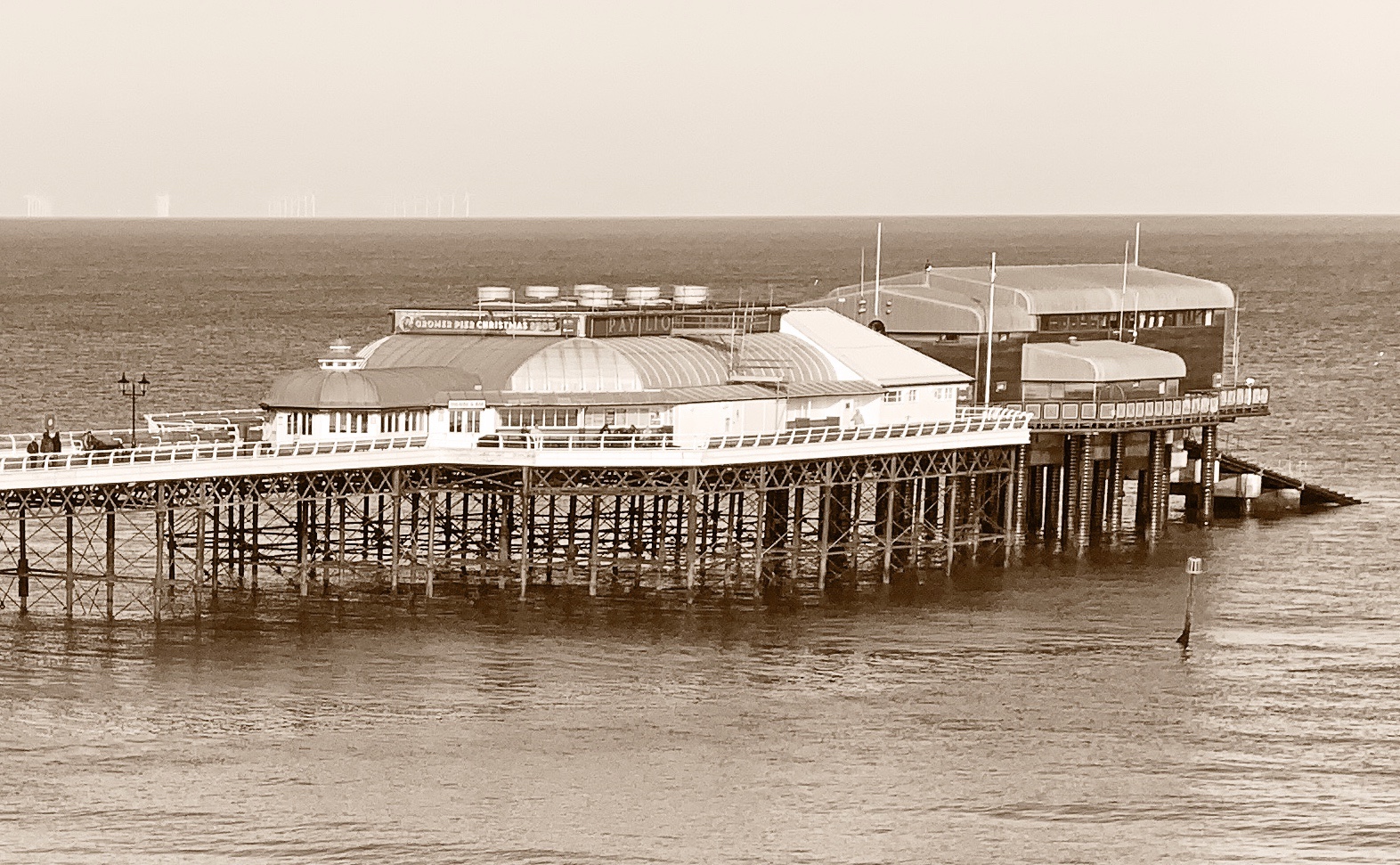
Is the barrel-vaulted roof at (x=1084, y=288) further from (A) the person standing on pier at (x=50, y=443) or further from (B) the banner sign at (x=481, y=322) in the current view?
(A) the person standing on pier at (x=50, y=443)

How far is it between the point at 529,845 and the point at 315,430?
2856 centimetres

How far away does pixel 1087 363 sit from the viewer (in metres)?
106

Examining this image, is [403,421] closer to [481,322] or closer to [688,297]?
[481,322]

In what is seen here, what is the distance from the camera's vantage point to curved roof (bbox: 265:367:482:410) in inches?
3423

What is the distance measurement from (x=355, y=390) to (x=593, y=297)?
13.2 m

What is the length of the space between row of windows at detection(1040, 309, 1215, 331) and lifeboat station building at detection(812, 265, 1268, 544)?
0.25ft

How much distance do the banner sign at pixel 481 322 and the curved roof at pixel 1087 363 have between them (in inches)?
826

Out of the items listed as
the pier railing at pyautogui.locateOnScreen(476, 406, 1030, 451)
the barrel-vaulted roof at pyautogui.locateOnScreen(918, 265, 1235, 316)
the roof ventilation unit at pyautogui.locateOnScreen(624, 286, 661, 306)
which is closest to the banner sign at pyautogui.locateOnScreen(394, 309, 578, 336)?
the roof ventilation unit at pyautogui.locateOnScreen(624, 286, 661, 306)

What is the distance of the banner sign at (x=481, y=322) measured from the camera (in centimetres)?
9475

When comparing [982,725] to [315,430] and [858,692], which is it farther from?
[315,430]

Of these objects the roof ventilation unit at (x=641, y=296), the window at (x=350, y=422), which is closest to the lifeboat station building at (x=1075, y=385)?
the roof ventilation unit at (x=641, y=296)

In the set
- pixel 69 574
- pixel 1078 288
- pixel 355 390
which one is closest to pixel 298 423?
pixel 355 390

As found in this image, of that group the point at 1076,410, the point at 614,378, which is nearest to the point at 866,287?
the point at 1076,410

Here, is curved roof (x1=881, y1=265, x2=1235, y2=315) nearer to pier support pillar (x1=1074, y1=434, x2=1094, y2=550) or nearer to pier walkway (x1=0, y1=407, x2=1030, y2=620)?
pier support pillar (x1=1074, y1=434, x2=1094, y2=550)
